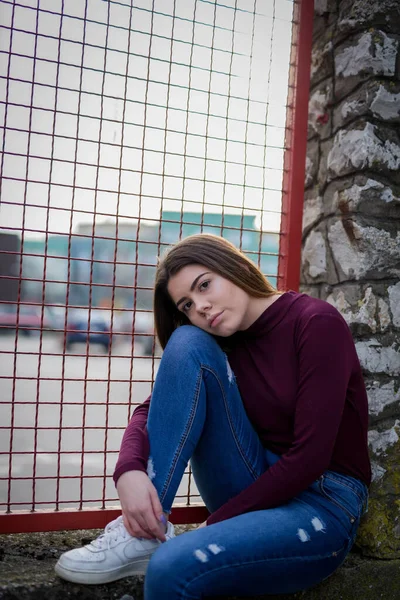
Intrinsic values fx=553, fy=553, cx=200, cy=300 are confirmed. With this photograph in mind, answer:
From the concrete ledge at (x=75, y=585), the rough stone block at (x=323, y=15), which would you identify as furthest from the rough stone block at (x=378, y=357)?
the rough stone block at (x=323, y=15)

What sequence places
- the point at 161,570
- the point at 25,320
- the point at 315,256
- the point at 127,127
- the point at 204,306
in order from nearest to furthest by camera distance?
the point at 161,570 → the point at 204,306 → the point at 127,127 → the point at 315,256 → the point at 25,320

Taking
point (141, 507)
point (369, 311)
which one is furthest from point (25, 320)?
point (141, 507)

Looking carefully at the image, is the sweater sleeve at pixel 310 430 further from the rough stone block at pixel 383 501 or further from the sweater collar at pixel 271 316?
the rough stone block at pixel 383 501

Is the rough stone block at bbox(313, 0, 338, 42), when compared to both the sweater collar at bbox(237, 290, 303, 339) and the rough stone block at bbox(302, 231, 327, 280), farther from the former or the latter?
the sweater collar at bbox(237, 290, 303, 339)

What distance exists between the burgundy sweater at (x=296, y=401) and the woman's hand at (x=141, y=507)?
0.14 feet

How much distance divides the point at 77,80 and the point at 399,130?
4.28 ft

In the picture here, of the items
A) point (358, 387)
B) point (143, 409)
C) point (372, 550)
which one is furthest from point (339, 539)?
point (143, 409)

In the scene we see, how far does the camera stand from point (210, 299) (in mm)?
1791

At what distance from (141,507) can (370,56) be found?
187 centimetres

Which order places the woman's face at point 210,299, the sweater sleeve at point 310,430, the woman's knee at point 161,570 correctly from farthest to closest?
1. the woman's face at point 210,299
2. the sweater sleeve at point 310,430
3. the woman's knee at point 161,570

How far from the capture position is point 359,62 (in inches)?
87.4

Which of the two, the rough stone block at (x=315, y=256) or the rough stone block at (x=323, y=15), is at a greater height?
the rough stone block at (x=323, y=15)

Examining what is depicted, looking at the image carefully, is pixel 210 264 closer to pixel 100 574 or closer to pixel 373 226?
pixel 373 226

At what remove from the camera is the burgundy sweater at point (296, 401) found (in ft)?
5.15
